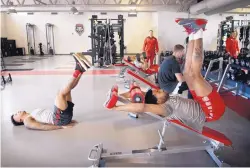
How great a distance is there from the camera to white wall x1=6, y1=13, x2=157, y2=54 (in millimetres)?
14734

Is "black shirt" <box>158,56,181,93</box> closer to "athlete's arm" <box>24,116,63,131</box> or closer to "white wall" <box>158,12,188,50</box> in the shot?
"athlete's arm" <box>24,116,63,131</box>

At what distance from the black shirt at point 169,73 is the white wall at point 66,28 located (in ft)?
38.9

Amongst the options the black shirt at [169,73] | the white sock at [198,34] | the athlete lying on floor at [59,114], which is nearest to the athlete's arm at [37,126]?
the athlete lying on floor at [59,114]

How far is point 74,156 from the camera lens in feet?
7.54

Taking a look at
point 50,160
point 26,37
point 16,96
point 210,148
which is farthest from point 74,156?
point 26,37

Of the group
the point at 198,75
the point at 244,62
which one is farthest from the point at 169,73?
the point at 244,62

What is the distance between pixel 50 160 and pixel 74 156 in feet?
0.77

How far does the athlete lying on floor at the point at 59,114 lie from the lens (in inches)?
108

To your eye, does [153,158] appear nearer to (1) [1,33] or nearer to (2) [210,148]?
(2) [210,148]

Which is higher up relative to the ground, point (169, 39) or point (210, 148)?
point (169, 39)

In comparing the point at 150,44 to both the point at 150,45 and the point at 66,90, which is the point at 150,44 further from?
the point at 66,90

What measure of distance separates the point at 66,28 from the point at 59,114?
42.8ft

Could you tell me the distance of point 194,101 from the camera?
6.66ft

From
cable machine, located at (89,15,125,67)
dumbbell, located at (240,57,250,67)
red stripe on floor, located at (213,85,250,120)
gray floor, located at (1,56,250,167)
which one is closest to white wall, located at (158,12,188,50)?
cable machine, located at (89,15,125,67)
